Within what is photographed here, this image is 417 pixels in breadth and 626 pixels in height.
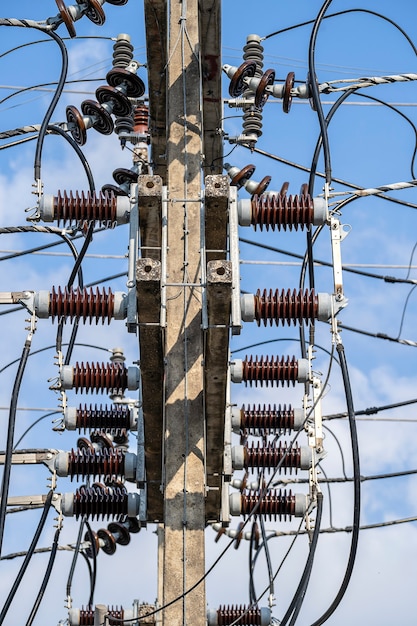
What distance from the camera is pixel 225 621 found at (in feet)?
39.2

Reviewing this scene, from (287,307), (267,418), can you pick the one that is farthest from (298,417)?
(287,307)

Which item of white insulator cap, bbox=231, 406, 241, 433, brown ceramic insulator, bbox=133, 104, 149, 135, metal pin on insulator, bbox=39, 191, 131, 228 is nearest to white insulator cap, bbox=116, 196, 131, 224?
metal pin on insulator, bbox=39, 191, 131, 228

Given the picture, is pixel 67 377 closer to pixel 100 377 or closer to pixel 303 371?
pixel 100 377

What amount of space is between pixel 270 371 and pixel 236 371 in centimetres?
41

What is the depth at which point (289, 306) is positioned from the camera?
28.6 ft

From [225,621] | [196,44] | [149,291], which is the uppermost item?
[196,44]

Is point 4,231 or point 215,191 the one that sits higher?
point 4,231

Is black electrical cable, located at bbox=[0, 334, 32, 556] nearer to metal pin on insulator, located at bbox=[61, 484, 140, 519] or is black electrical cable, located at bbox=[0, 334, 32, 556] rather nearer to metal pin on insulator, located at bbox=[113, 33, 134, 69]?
metal pin on insulator, located at bbox=[61, 484, 140, 519]

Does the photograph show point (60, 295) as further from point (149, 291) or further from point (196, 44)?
point (196, 44)

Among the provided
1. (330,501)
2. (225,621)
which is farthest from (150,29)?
(330,501)

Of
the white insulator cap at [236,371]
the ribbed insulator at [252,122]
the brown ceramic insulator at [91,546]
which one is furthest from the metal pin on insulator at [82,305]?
the brown ceramic insulator at [91,546]

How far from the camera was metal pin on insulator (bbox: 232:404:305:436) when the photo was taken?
37.2ft

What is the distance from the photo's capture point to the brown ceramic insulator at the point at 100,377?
1009 centimetres

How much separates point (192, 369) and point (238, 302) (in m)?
0.67
